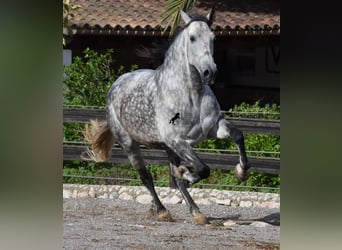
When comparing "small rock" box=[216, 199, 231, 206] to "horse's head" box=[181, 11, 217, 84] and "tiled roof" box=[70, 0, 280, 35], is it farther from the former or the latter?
"tiled roof" box=[70, 0, 280, 35]

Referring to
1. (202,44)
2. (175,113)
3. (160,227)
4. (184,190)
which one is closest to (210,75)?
Result: (202,44)

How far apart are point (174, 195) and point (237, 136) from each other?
0.81 meters

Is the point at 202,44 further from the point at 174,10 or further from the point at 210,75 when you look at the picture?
the point at 174,10

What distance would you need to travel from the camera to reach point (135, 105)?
10516mm

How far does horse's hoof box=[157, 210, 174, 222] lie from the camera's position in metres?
10.3

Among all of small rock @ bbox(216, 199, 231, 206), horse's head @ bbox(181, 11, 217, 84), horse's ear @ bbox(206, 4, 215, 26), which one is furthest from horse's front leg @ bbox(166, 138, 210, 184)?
horse's ear @ bbox(206, 4, 215, 26)

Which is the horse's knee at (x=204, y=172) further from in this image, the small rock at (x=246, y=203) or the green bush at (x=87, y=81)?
the green bush at (x=87, y=81)

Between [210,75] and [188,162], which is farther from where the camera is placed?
[188,162]

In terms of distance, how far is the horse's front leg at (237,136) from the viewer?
10.1 m

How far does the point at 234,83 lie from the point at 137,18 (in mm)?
1059
